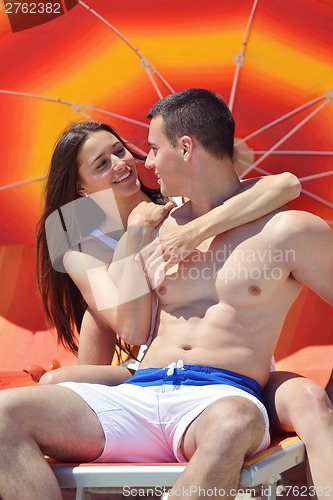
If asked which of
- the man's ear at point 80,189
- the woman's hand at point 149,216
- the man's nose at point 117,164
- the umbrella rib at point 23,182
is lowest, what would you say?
the umbrella rib at point 23,182

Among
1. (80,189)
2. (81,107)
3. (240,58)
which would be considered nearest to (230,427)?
(80,189)

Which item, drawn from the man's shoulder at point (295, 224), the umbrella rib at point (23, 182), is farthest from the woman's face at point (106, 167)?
the man's shoulder at point (295, 224)

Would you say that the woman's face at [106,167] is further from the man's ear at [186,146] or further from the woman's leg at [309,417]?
the woman's leg at [309,417]

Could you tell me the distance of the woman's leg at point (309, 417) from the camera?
263 cm

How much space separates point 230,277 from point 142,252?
1.34 feet

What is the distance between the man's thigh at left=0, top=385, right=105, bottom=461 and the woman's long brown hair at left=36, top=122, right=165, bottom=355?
0.95 metres

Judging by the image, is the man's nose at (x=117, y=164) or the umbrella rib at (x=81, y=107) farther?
the umbrella rib at (x=81, y=107)

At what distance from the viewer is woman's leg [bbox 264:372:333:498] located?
8.62 feet

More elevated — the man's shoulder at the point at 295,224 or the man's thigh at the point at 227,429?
the man's shoulder at the point at 295,224

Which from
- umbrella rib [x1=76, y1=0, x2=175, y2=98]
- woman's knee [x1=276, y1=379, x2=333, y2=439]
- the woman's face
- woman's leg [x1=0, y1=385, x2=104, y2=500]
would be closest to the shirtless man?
woman's leg [x1=0, y1=385, x2=104, y2=500]

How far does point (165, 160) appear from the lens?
3.06 metres

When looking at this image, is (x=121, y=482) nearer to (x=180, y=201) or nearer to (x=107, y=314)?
(x=107, y=314)

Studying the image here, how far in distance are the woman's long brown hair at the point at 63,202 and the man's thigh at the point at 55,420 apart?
0.95 m

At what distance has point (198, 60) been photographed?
4.04 meters
